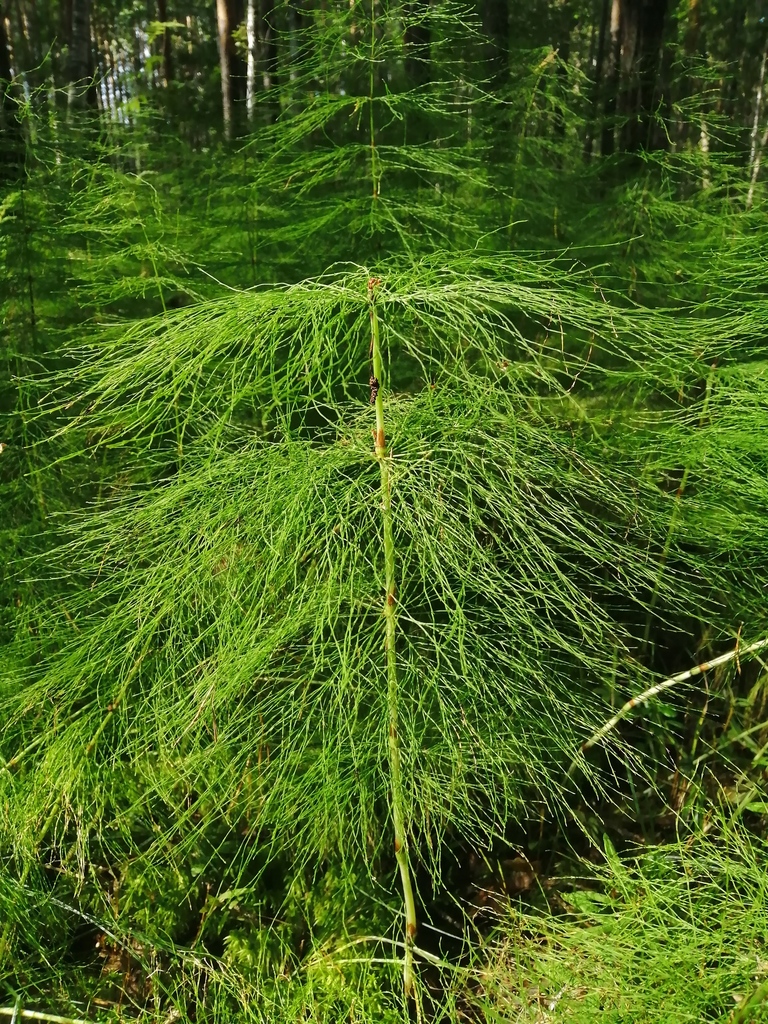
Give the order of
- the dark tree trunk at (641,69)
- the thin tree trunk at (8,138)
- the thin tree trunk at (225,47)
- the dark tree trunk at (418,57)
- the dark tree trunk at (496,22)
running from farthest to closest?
the thin tree trunk at (225,47)
the dark tree trunk at (496,22)
the dark tree trunk at (641,69)
the dark tree trunk at (418,57)
the thin tree trunk at (8,138)

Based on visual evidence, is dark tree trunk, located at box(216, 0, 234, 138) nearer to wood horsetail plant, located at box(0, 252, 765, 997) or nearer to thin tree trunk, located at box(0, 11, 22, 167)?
thin tree trunk, located at box(0, 11, 22, 167)

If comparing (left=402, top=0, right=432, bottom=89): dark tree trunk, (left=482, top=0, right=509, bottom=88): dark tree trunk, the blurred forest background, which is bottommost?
the blurred forest background

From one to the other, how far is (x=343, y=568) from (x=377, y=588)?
8cm

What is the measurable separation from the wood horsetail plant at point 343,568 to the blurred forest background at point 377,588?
2 cm

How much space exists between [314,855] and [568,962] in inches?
29.2

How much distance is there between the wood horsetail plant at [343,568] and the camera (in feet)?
3.67

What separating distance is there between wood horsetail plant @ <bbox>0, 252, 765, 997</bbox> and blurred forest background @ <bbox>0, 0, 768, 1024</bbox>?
0.02 metres

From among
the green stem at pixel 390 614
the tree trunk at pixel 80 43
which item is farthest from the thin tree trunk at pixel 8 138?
the tree trunk at pixel 80 43

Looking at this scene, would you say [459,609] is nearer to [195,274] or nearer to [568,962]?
[568,962]

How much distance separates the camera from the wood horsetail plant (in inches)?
44.1

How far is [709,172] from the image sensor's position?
263cm

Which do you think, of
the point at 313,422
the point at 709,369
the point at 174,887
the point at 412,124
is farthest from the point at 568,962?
the point at 412,124

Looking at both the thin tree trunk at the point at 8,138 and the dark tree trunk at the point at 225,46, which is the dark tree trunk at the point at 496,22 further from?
the thin tree trunk at the point at 8,138

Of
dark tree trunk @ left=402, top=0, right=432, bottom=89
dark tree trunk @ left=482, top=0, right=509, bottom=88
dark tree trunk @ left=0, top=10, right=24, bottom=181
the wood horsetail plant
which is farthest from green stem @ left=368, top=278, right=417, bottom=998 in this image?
dark tree trunk @ left=482, top=0, right=509, bottom=88
